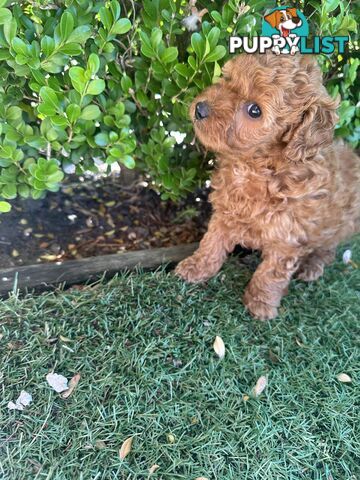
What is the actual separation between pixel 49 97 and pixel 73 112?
148 millimetres

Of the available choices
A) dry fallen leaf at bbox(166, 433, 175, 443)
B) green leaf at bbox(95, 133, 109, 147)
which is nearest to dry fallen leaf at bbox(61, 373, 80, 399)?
dry fallen leaf at bbox(166, 433, 175, 443)

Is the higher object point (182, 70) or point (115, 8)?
point (115, 8)

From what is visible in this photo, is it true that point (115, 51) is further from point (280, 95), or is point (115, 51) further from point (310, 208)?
point (310, 208)

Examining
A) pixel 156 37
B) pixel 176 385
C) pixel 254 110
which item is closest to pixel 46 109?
pixel 156 37

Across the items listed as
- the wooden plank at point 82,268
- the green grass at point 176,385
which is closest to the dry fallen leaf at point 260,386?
the green grass at point 176,385

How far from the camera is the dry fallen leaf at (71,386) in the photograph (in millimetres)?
2391

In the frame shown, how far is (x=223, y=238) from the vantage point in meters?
3.07

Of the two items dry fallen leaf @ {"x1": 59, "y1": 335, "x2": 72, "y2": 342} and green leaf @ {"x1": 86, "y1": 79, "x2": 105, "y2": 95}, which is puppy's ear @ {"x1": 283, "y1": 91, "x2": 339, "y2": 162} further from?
dry fallen leaf @ {"x1": 59, "y1": 335, "x2": 72, "y2": 342}

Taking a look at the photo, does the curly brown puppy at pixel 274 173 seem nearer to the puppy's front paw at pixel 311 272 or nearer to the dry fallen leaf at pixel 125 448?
the puppy's front paw at pixel 311 272

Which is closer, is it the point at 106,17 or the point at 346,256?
the point at 106,17

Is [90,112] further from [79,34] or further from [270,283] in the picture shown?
[270,283]

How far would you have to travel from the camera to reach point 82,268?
3.07 meters

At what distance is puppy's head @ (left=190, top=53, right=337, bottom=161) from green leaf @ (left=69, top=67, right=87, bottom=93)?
58cm

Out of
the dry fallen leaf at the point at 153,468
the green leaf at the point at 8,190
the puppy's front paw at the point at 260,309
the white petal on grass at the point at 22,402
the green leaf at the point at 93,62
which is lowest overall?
the dry fallen leaf at the point at 153,468
